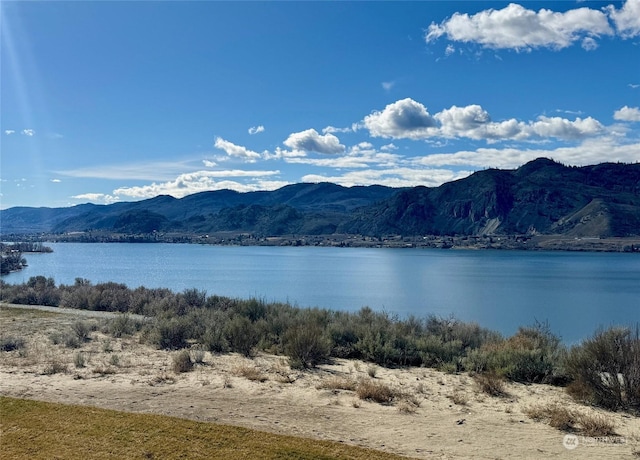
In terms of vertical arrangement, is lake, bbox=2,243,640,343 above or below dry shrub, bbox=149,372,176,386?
below

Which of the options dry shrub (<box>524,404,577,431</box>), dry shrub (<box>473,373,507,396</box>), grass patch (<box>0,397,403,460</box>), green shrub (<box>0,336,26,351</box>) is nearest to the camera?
grass patch (<box>0,397,403,460</box>)

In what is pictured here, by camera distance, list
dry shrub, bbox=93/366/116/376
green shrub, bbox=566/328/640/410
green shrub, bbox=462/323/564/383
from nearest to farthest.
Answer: green shrub, bbox=566/328/640/410
dry shrub, bbox=93/366/116/376
green shrub, bbox=462/323/564/383

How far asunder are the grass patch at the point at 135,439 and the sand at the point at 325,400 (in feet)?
1.88

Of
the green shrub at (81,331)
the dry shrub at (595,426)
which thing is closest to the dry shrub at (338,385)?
the dry shrub at (595,426)

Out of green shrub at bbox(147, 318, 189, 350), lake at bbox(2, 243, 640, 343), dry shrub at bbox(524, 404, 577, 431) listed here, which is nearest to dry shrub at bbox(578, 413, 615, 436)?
dry shrub at bbox(524, 404, 577, 431)

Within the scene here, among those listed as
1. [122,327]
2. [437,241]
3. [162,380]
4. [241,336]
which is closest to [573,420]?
[162,380]

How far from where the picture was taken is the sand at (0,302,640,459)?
272 inches

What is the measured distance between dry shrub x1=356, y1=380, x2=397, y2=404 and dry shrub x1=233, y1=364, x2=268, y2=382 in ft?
6.37

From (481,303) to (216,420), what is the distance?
3150 centimetres

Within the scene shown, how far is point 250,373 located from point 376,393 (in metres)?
2.59

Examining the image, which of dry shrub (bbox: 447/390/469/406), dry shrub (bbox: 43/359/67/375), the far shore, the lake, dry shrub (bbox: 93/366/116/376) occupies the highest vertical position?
dry shrub (bbox: 43/359/67/375)

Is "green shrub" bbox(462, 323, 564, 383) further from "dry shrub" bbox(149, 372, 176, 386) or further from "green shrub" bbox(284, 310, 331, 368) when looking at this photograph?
"dry shrub" bbox(149, 372, 176, 386)

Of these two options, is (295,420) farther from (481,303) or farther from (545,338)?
(481,303)

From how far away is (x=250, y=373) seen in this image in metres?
10.1
